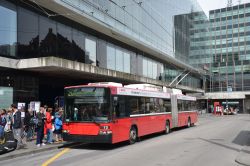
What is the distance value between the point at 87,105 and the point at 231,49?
276ft

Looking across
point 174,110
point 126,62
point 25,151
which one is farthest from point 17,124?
point 126,62

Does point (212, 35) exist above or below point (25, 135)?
above

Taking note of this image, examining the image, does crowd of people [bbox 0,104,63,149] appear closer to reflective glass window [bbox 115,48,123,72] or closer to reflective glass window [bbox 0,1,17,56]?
reflective glass window [bbox 0,1,17,56]

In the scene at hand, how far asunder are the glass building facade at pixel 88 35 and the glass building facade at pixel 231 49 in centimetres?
4044

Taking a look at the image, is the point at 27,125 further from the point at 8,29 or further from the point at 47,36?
the point at 47,36

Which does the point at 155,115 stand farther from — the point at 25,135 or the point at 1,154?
the point at 1,154

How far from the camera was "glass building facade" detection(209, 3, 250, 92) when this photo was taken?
9081 centimetres

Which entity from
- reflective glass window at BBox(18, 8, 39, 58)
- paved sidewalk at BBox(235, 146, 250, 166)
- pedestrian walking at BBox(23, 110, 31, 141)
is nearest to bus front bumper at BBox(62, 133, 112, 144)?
pedestrian walking at BBox(23, 110, 31, 141)

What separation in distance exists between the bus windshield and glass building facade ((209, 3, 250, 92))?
75.6 m

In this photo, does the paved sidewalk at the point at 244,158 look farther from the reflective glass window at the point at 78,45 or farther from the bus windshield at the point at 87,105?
the reflective glass window at the point at 78,45

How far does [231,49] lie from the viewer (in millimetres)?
94562

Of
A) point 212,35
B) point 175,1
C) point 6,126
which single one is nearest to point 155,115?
point 6,126

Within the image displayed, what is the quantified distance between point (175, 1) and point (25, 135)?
42599 mm

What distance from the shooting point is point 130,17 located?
37.9 meters
